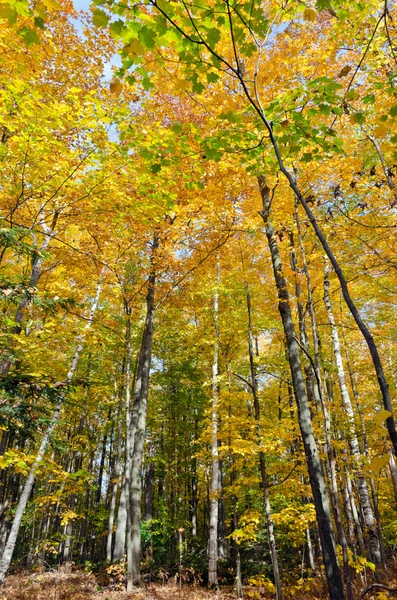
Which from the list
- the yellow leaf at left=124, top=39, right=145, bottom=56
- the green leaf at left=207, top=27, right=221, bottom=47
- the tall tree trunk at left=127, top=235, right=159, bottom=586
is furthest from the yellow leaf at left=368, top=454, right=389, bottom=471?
the tall tree trunk at left=127, top=235, right=159, bottom=586

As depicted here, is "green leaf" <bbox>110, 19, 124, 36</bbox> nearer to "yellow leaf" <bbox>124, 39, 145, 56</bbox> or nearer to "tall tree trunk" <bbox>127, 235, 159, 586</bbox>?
"yellow leaf" <bbox>124, 39, 145, 56</bbox>

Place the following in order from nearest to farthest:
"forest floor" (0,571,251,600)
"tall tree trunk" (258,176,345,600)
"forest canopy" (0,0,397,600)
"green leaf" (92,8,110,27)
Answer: "green leaf" (92,8,110,27) → "forest canopy" (0,0,397,600) → "tall tree trunk" (258,176,345,600) → "forest floor" (0,571,251,600)

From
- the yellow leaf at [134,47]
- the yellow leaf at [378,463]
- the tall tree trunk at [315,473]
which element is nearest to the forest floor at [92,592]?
the tall tree trunk at [315,473]

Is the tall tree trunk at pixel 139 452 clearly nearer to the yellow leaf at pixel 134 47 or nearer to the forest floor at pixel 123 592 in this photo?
the forest floor at pixel 123 592

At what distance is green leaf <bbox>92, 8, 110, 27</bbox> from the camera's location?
7.82 ft

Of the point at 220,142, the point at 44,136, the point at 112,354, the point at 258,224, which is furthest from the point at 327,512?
the point at 112,354

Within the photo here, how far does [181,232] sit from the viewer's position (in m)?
8.51

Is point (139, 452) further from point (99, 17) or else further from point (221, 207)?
point (99, 17)

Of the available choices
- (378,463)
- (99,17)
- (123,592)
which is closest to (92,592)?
(123,592)

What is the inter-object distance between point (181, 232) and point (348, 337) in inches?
358

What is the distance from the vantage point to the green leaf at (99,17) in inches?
93.8

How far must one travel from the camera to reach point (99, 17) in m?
2.42

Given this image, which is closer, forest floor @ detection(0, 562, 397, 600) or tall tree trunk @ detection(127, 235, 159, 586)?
tall tree trunk @ detection(127, 235, 159, 586)

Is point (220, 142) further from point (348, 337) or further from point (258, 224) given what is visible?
point (348, 337)
